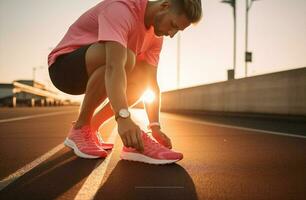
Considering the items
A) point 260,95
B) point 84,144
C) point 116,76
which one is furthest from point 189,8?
point 260,95

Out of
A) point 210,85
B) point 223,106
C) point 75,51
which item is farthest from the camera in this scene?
point 210,85

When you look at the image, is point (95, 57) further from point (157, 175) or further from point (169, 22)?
point (157, 175)

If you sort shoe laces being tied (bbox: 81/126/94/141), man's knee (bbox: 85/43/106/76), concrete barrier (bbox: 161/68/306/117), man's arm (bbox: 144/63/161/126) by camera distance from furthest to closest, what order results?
concrete barrier (bbox: 161/68/306/117), man's arm (bbox: 144/63/161/126), shoe laces being tied (bbox: 81/126/94/141), man's knee (bbox: 85/43/106/76)

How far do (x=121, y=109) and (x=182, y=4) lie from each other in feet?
3.30

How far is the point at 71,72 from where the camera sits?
4.62 metres

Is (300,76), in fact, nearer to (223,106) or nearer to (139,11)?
(223,106)

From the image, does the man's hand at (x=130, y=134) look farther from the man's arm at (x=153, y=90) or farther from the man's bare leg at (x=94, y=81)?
the man's arm at (x=153, y=90)

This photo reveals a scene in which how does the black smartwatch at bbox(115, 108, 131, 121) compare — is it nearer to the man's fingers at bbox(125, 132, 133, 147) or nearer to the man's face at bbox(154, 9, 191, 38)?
the man's fingers at bbox(125, 132, 133, 147)

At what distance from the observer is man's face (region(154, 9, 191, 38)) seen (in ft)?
12.2

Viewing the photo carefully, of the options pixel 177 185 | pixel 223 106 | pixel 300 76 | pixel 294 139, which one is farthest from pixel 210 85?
pixel 177 185

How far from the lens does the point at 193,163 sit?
165 inches

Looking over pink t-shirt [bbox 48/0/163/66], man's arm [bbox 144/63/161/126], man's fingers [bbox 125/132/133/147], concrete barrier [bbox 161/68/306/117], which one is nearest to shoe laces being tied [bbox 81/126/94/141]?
man's arm [bbox 144/63/161/126]

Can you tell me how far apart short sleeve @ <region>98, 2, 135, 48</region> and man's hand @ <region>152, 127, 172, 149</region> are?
1212 millimetres

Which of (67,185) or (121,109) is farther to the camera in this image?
(121,109)
